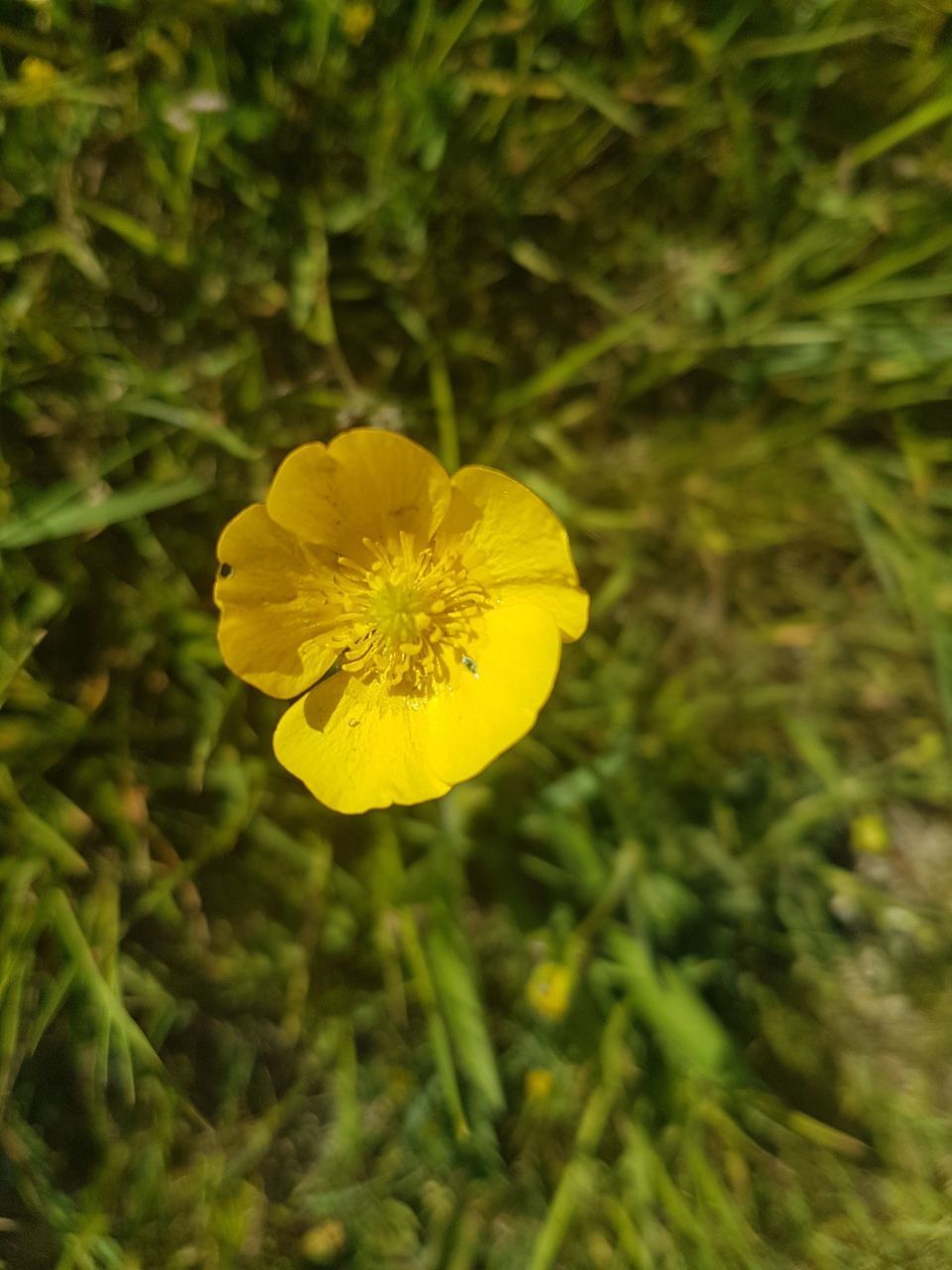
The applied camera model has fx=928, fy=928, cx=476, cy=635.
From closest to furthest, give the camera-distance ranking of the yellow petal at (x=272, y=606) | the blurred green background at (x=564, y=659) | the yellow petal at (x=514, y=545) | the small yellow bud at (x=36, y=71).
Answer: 1. the yellow petal at (x=514, y=545)
2. the yellow petal at (x=272, y=606)
3. the small yellow bud at (x=36, y=71)
4. the blurred green background at (x=564, y=659)

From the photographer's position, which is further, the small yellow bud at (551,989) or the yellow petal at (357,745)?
the small yellow bud at (551,989)

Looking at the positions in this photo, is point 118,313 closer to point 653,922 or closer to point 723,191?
point 723,191

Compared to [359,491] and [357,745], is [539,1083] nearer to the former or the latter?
[357,745]

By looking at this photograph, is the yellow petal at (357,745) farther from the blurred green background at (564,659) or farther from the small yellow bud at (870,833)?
the small yellow bud at (870,833)

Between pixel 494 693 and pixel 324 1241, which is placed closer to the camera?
pixel 494 693

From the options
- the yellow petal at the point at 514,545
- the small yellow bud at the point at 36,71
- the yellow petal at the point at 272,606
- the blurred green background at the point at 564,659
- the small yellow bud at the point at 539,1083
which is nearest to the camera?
the yellow petal at the point at 514,545

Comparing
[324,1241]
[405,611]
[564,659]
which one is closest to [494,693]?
[405,611]

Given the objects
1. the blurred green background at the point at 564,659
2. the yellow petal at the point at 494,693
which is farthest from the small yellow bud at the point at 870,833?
the yellow petal at the point at 494,693
